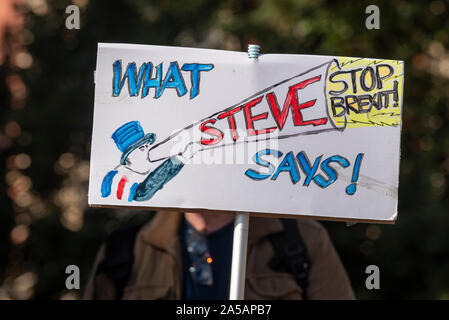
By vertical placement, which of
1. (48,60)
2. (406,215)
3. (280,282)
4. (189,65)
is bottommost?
(280,282)

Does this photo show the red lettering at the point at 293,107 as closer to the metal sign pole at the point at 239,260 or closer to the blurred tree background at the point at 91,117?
the metal sign pole at the point at 239,260

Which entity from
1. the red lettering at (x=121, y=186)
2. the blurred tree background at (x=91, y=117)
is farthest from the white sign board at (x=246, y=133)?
the blurred tree background at (x=91, y=117)

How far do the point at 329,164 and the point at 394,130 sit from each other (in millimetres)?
209

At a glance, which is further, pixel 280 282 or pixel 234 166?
pixel 280 282

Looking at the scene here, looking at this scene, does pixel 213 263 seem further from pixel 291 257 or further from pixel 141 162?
pixel 141 162

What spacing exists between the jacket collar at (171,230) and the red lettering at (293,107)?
573mm

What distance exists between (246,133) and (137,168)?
1.06 feet

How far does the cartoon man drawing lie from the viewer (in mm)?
1873

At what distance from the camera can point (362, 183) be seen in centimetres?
189

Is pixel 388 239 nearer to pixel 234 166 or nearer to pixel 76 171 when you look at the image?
pixel 76 171

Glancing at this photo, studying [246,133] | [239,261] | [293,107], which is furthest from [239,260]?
[293,107]

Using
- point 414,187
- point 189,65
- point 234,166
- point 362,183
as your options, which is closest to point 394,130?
point 362,183

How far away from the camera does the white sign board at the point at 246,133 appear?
188 centimetres

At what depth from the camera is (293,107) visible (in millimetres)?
1908
